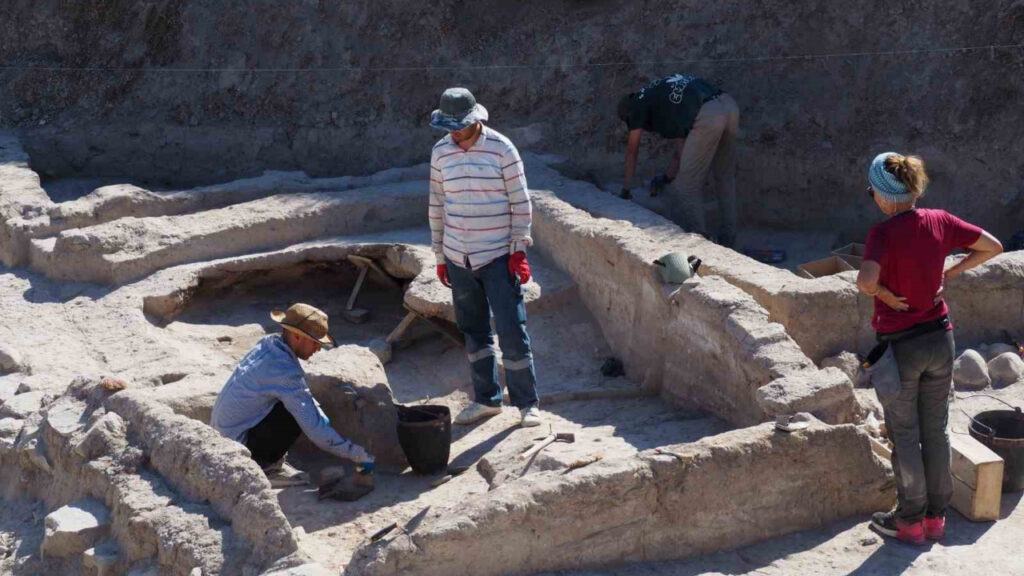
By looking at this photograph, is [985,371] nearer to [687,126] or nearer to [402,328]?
[687,126]

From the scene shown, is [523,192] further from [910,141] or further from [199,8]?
[199,8]

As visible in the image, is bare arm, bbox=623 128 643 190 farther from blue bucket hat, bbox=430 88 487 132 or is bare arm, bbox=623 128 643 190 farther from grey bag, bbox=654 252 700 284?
blue bucket hat, bbox=430 88 487 132

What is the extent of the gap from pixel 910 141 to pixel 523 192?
5588 millimetres

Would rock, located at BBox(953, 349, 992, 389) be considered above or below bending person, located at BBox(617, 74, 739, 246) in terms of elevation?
below

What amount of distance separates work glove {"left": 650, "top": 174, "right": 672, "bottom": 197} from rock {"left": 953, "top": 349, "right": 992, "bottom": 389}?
144 inches

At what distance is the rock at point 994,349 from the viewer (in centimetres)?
849

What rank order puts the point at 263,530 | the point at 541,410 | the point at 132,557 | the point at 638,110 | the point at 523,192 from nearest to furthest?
the point at 263,530 < the point at 132,557 < the point at 523,192 < the point at 541,410 < the point at 638,110

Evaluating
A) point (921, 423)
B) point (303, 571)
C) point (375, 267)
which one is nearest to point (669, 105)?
point (375, 267)

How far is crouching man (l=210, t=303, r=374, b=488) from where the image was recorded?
21.7 ft

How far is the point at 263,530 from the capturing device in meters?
5.57

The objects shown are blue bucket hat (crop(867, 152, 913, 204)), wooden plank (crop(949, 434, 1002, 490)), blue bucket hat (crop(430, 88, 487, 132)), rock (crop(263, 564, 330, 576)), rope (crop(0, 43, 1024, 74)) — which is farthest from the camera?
rope (crop(0, 43, 1024, 74))

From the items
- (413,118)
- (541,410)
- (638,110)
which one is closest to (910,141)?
(638,110)

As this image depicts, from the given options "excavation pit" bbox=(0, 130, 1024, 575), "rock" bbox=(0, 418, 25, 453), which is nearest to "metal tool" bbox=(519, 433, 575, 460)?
"excavation pit" bbox=(0, 130, 1024, 575)

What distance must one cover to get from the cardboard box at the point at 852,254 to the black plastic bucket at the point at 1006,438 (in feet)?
10.0
